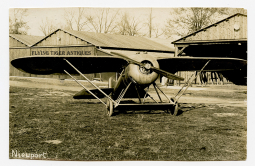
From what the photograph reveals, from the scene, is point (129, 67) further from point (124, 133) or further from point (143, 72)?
point (124, 133)

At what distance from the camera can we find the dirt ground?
588cm

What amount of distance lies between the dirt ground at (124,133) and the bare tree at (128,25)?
2.67 metres

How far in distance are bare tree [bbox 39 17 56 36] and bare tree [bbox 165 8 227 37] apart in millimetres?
3323

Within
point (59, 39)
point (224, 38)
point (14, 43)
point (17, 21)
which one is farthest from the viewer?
point (224, 38)

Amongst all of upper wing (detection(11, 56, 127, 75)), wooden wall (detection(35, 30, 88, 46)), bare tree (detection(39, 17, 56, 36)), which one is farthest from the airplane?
wooden wall (detection(35, 30, 88, 46))

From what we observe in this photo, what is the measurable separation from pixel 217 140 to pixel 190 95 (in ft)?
22.1

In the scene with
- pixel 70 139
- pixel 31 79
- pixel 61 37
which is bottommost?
pixel 70 139

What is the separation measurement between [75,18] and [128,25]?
4.96 feet

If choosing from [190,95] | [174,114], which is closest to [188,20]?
[174,114]

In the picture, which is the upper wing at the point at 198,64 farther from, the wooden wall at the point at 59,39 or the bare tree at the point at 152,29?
the wooden wall at the point at 59,39

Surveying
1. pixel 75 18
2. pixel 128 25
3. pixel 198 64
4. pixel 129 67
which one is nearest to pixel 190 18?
pixel 128 25

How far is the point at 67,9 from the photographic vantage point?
22.8 feet

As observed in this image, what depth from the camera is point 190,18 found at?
762 cm

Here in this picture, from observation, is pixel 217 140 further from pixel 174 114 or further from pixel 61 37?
pixel 61 37
